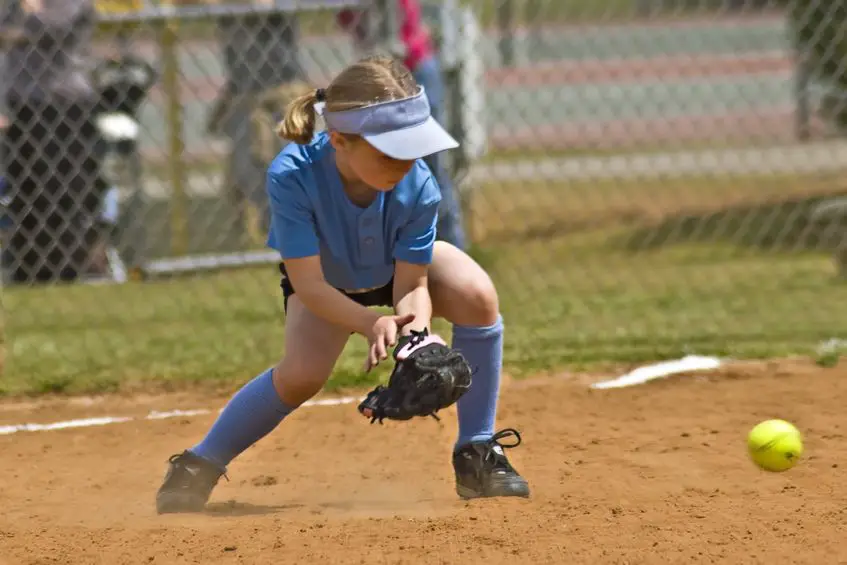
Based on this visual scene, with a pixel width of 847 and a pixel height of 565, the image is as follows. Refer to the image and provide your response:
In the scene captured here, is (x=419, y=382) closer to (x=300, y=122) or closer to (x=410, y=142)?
(x=410, y=142)

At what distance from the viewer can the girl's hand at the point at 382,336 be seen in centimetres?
347

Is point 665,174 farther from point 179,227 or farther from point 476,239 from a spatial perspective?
point 179,227

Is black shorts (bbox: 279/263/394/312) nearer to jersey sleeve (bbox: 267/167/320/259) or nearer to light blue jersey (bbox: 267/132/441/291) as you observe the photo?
light blue jersey (bbox: 267/132/441/291)

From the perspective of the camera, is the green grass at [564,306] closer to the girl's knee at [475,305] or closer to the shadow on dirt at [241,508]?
the shadow on dirt at [241,508]

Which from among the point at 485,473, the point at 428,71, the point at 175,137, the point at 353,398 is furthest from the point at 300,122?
the point at 175,137

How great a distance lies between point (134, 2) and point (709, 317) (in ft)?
14.0

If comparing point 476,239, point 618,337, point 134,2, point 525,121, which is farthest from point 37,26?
point 525,121

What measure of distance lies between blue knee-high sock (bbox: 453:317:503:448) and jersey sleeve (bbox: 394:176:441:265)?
315mm

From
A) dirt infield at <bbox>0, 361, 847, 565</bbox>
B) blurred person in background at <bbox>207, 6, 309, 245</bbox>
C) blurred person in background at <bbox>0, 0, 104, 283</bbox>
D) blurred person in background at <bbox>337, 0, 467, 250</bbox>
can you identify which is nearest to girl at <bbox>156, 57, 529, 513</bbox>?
dirt infield at <bbox>0, 361, 847, 565</bbox>

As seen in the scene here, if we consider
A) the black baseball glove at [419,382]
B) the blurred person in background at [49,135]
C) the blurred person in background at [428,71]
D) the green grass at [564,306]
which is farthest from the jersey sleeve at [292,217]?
the blurred person in background at [49,135]

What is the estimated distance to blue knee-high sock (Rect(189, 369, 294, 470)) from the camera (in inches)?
158

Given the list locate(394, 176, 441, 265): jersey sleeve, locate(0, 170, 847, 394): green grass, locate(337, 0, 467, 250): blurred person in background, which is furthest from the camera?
locate(337, 0, 467, 250): blurred person in background

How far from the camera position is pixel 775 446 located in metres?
4.01

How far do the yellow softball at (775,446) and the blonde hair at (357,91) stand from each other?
139cm
